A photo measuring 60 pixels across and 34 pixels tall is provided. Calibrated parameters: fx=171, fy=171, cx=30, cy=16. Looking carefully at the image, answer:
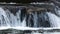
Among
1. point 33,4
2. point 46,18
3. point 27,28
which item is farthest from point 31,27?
point 33,4

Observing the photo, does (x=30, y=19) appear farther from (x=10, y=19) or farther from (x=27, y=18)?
(x=10, y=19)

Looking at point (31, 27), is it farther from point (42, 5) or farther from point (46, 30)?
point (42, 5)

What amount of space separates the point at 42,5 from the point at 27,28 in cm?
27

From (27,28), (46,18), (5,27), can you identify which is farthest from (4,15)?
(46,18)

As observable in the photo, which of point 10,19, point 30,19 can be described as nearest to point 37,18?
point 30,19

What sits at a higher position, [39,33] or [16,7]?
[16,7]

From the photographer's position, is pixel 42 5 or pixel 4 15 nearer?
pixel 4 15

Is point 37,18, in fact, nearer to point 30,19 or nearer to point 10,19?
point 30,19

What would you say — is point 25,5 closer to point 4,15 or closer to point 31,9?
point 31,9

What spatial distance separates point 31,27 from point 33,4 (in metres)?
0.24

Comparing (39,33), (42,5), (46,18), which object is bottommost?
→ (39,33)

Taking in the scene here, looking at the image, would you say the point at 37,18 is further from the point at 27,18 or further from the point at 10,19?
the point at 10,19

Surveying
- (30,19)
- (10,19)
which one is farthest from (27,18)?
(10,19)

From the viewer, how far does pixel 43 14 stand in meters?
1.33
